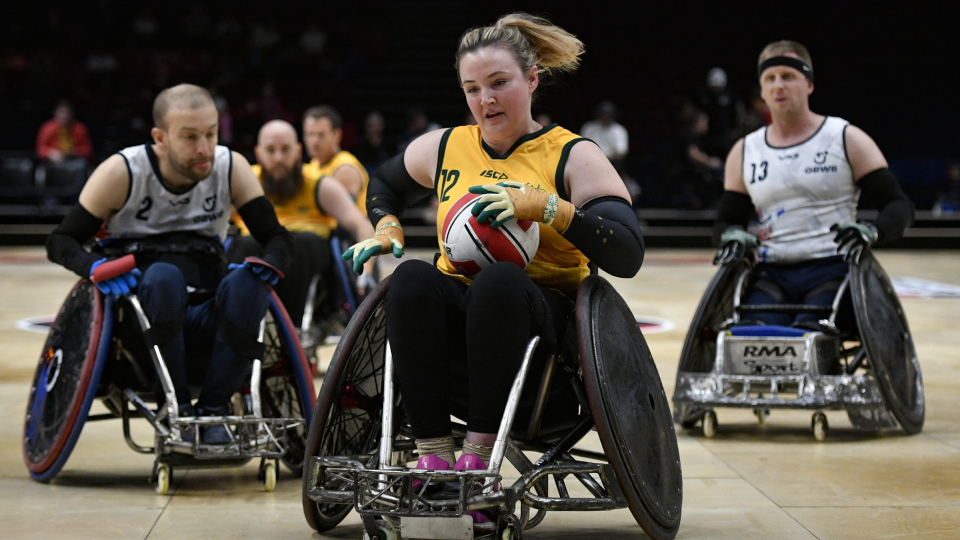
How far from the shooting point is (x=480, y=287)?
110 inches

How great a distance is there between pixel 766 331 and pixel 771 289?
302 millimetres

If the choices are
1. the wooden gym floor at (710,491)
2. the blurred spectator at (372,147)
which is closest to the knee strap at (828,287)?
the wooden gym floor at (710,491)

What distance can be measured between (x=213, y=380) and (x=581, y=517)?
3.97 feet

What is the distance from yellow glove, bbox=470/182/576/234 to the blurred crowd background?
12164 millimetres

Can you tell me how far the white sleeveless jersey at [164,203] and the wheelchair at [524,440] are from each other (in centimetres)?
113

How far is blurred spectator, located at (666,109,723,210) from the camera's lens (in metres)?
15.4

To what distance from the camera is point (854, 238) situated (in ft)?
15.1

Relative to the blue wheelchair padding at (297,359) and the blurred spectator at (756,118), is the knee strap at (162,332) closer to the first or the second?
the blue wheelchair padding at (297,359)

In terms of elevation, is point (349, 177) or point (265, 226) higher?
point (349, 177)

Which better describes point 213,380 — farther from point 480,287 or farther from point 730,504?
point 730,504

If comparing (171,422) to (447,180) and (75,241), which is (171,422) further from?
(447,180)

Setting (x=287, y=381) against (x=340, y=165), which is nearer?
(x=287, y=381)

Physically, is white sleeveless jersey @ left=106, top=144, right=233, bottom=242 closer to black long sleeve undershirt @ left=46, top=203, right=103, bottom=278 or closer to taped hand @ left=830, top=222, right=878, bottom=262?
black long sleeve undershirt @ left=46, top=203, right=103, bottom=278

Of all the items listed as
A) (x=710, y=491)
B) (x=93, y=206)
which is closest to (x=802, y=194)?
(x=710, y=491)
